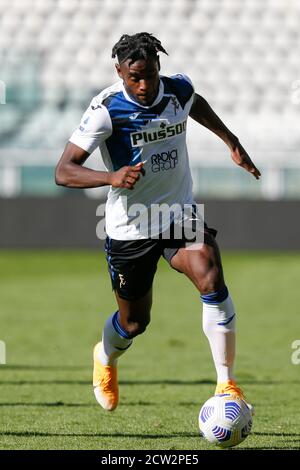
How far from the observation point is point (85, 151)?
5.49 metres

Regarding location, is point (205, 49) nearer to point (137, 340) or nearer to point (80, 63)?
point (80, 63)

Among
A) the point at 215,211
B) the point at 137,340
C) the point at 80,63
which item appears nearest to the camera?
the point at 137,340

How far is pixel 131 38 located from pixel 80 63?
18117mm

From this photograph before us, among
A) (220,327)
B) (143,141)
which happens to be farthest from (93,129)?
(220,327)

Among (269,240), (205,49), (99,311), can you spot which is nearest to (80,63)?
(205,49)

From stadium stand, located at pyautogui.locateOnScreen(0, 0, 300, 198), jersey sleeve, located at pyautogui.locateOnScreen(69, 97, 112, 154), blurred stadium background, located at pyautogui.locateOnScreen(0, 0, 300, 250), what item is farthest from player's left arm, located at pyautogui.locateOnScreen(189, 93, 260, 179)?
stadium stand, located at pyautogui.locateOnScreen(0, 0, 300, 198)

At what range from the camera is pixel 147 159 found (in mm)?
5742

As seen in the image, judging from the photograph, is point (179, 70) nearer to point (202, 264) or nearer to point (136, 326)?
point (136, 326)

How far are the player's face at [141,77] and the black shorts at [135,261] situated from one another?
32.6 inches

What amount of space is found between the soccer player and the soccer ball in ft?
0.32

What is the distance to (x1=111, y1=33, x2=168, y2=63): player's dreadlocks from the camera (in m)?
5.46

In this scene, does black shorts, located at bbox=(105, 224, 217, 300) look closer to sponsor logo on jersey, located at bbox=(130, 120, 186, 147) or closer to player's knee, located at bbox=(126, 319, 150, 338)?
player's knee, located at bbox=(126, 319, 150, 338)

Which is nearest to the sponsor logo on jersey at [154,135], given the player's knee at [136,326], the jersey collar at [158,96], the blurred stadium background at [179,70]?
the jersey collar at [158,96]

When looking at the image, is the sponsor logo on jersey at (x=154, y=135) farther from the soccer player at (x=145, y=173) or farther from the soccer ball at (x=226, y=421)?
the soccer ball at (x=226, y=421)
